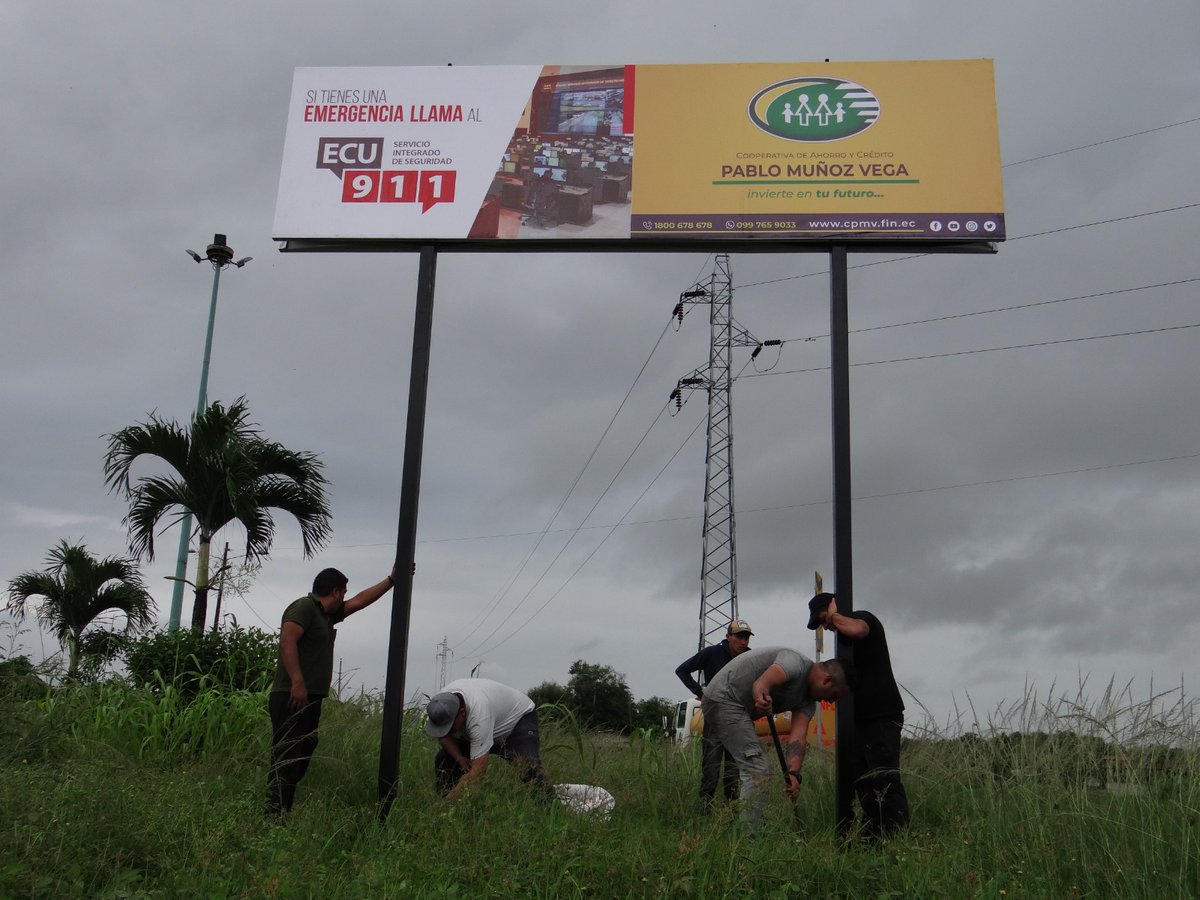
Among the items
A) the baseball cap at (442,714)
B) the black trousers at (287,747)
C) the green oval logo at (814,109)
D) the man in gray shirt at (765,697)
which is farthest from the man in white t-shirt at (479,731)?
the green oval logo at (814,109)

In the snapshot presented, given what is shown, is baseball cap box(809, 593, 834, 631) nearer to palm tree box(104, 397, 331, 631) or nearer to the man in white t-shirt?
the man in white t-shirt

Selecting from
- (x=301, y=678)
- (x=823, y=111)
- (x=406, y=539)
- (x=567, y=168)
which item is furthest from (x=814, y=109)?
(x=301, y=678)

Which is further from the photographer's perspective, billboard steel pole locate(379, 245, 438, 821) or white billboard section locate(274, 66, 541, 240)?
white billboard section locate(274, 66, 541, 240)

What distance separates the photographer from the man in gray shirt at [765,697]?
620 centimetres

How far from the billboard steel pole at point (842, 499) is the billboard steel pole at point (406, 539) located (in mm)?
2740

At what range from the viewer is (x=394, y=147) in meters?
7.86

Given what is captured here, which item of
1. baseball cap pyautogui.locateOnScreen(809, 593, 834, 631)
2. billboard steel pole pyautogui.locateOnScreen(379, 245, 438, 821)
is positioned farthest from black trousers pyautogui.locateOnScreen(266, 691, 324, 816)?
baseball cap pyautogui.locateOnScreen(809, 593, 834, 631)

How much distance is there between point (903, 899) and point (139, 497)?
31.1ft

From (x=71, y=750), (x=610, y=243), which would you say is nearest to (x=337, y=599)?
(x=71, y=750)

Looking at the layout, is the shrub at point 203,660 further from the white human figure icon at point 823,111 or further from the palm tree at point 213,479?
the white human figure icon at point 823,111

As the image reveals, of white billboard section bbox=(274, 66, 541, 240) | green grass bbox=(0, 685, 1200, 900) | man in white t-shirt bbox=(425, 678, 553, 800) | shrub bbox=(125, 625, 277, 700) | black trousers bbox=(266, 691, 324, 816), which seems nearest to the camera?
green grass bbox=(0, 685, 1200, 900)

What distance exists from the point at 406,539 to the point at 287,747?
149cm

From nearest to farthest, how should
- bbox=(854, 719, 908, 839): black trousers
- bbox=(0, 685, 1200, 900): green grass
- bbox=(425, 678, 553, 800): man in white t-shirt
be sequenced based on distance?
bbox=(0, 685, 1200, 900): green grass, bbox=(854, 719, 908, 839): black trousers, bbox=(425, 678, 553, 800): man in white t-shirt

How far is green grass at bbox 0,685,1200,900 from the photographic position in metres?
4.50
